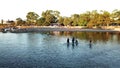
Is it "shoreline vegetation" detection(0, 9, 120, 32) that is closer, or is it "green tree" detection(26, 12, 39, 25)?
"shoreline vegetation" detection(0, 9, 120, 32)

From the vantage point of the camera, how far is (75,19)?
17462 cm

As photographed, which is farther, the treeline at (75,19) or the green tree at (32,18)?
the green tree at (32,18)

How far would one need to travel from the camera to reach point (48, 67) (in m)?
34.9

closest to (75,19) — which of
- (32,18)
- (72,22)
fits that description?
(72,22)

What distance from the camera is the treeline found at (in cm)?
15438

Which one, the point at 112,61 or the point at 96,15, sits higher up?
the point at 96,15

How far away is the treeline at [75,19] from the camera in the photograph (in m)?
154

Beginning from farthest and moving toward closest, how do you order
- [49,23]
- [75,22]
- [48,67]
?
[49,23] → [75,22] → [48,67]

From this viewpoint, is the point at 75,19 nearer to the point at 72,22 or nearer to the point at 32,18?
the point at 72,22

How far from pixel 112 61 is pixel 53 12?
15658 cm

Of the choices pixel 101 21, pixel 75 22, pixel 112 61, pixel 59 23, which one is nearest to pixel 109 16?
pixel 101 21

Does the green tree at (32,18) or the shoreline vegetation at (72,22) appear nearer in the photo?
the shoreline vegetation at (72,22)

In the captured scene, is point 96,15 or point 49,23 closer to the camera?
point 96,15

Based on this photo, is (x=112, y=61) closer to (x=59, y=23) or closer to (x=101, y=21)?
(x=101, y=21)
